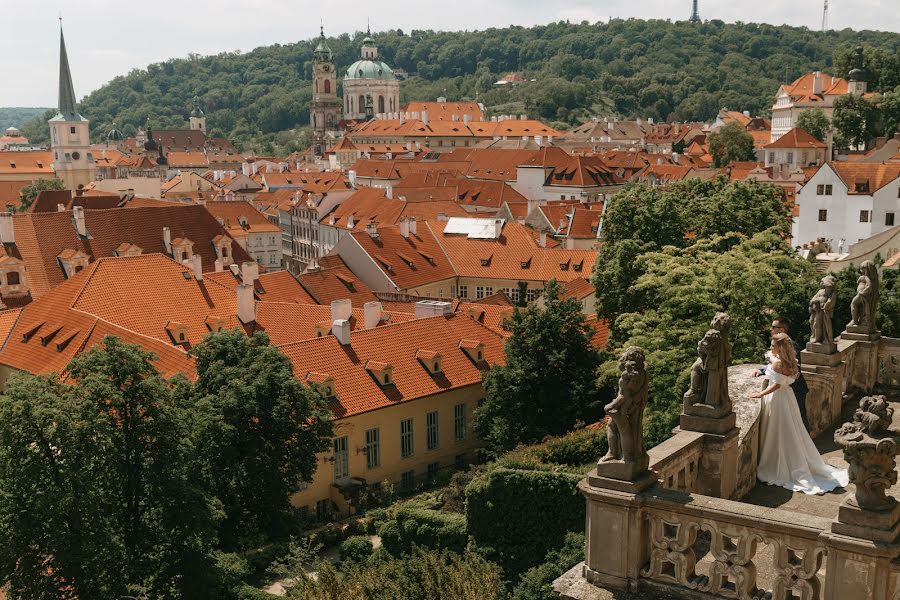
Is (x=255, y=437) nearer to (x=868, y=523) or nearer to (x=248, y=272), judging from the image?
(x=248, y=272)

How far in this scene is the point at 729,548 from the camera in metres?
8.52

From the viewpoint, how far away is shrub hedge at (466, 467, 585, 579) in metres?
24.4

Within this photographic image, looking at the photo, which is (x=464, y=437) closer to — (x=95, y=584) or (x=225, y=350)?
Result: (x=225, y=350)

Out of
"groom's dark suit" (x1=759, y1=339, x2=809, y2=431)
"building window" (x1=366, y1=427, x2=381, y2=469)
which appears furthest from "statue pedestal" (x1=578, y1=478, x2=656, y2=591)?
"building window" (x1=366, y1=427, x2=381, y2=469)

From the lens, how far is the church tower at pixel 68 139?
13200 cm

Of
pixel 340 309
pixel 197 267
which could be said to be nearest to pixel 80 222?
pixel 197 267

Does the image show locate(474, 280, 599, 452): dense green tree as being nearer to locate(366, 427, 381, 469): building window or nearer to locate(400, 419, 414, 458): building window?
locate(400, 419, 414, 458): building window

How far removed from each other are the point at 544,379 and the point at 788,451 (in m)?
21.4

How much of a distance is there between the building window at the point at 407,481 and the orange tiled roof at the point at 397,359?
2.68 m

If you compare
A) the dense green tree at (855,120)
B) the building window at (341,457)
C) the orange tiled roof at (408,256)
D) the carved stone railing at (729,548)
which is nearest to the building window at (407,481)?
the building window at (341,457)

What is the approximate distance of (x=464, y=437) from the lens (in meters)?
38.6

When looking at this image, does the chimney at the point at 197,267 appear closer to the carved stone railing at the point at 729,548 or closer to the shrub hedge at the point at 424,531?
the shrub hedge at the point at 424,531

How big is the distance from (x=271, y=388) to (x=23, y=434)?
7.96 meters

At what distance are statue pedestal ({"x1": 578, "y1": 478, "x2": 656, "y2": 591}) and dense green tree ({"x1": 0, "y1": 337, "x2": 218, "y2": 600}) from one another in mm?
16478
